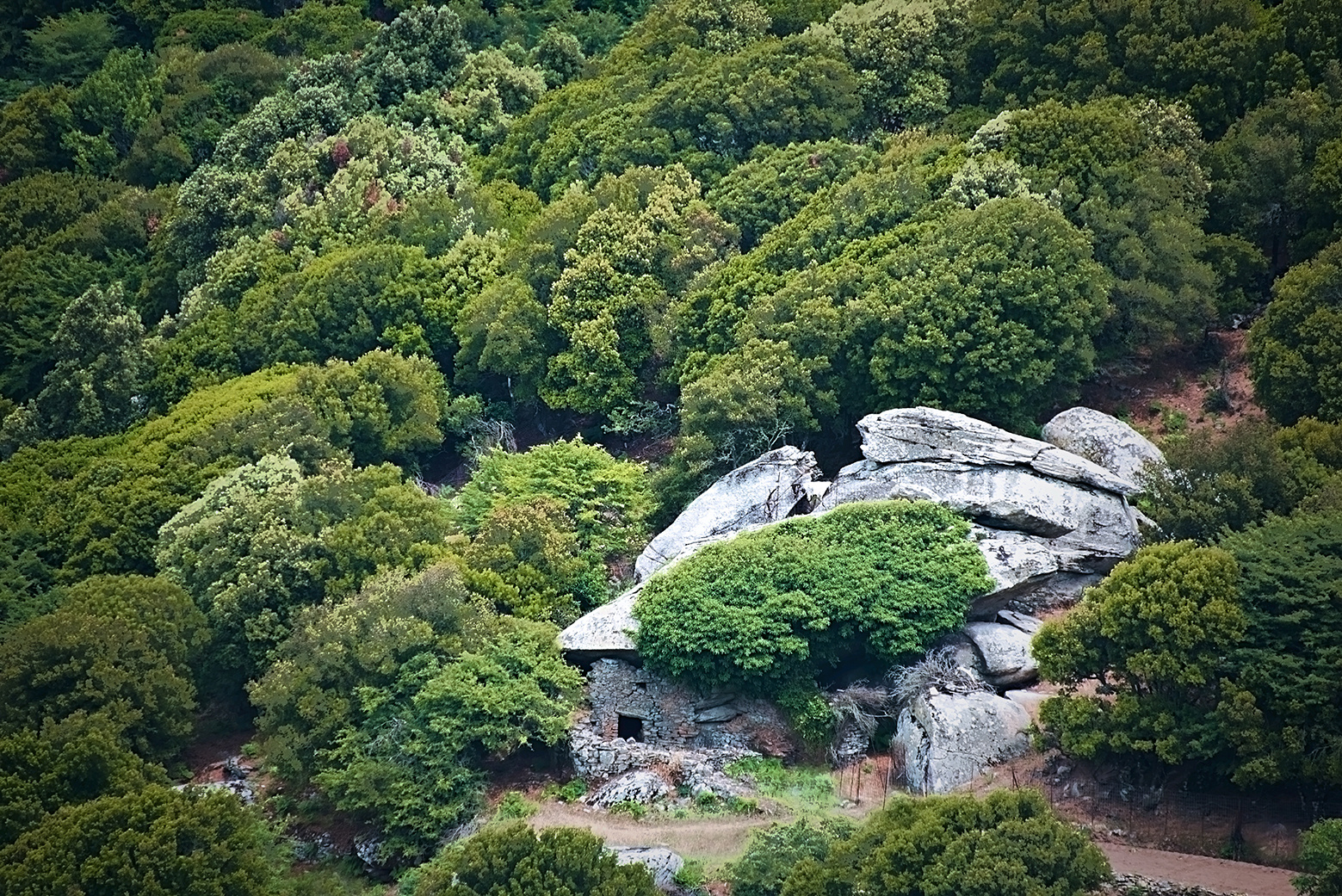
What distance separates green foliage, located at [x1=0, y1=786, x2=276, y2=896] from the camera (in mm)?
48531

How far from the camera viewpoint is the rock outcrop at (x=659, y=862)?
49.0 m

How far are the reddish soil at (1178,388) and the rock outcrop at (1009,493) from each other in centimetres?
637

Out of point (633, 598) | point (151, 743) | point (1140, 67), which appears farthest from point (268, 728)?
point (1140, 67)

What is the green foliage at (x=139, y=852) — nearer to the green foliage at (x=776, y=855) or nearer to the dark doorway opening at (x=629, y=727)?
the dark doorway opening at (x=629, y=727)

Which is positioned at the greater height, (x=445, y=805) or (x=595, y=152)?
(x=595, y=152)

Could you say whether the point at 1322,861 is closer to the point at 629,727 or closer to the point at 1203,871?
the point at 1203,871

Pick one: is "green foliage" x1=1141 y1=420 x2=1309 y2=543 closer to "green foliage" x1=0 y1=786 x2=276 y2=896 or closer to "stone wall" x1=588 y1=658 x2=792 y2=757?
"stone wall" x1=588 y1=658 x2=792 y2=757

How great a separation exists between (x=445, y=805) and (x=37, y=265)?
4087cm

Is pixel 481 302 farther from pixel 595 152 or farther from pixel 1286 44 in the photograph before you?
pixel 1286 44

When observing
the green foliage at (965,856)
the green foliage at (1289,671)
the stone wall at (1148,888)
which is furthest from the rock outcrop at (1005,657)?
the stone wall at (1148,888)

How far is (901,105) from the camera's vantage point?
79375 mm

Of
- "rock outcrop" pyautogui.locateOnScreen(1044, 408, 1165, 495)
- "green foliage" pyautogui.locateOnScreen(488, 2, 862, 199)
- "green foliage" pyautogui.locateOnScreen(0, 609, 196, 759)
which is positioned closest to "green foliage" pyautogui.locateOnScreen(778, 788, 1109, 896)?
"rock outcrop" pyautogui.locateOnScreen(1044, 408, 1165, 495)

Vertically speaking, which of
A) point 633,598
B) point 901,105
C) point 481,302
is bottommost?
point 633,598

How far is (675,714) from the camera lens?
56.0 m
